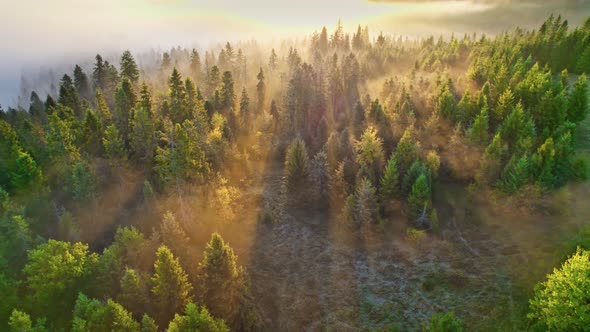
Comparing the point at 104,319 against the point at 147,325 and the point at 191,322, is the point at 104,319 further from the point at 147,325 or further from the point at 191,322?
the point at 191,322

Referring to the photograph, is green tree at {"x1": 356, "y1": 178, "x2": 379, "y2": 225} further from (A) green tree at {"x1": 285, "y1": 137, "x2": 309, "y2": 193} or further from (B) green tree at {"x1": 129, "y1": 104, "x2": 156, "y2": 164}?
(B) green tree at {"x1": 129, "y1": 104, "x2": 156, "y2": 164}

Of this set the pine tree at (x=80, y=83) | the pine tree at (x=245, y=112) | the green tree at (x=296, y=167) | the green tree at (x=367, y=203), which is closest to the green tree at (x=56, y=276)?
the green tree at (x=296, y=167)

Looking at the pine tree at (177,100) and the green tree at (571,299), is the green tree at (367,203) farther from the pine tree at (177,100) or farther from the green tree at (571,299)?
the pine tree at (177,100)

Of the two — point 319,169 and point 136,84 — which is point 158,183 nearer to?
point 319,169

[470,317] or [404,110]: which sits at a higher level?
[404,110]

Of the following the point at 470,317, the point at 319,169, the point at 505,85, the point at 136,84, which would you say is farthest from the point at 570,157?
the point at 136,84
